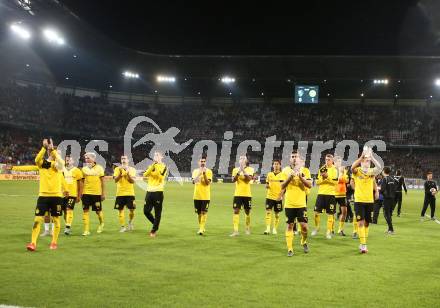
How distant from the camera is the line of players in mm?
11062

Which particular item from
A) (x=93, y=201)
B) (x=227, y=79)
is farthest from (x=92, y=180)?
(x=227, y=79)

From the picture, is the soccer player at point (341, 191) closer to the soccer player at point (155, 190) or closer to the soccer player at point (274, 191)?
the soccer player at point (274, 191)

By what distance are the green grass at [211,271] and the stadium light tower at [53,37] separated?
32.6 meters

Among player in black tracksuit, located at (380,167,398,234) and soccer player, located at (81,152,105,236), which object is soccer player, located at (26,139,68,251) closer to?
soccer player, located at (81,152,105,236)

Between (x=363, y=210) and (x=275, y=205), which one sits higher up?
(x=363, y=210)

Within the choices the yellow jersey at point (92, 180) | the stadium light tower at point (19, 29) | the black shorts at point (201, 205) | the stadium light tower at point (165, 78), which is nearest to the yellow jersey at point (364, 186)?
the black shorts at point (201, 205)

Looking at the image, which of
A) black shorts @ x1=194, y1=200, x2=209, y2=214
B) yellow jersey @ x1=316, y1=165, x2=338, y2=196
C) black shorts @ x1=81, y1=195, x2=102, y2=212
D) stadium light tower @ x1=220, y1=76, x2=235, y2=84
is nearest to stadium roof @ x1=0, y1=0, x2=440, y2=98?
stadium light tower @ x1=220, y1=76, x2=235, y2=84

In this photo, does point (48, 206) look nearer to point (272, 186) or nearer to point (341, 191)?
point (272, 186)

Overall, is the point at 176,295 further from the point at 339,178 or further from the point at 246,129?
the point at 246,129

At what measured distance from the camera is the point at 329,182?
14680 mm

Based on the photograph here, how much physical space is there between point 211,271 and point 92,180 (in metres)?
6.36

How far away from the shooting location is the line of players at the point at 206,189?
36.3ft

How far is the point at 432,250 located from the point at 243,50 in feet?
149

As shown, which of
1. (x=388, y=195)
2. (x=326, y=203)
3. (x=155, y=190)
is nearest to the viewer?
(x=155, y=190)
